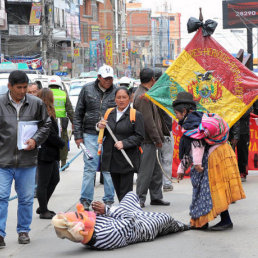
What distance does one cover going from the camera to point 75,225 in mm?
6414

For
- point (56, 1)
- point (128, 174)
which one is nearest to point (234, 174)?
point (128, 174)

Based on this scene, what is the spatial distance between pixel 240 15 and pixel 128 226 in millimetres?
67535

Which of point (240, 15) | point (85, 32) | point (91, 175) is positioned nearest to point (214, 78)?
point (91, 175)

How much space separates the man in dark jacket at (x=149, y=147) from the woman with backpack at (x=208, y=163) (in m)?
1.89

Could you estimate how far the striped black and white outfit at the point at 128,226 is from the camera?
671 cm

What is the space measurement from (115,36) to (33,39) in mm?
57373

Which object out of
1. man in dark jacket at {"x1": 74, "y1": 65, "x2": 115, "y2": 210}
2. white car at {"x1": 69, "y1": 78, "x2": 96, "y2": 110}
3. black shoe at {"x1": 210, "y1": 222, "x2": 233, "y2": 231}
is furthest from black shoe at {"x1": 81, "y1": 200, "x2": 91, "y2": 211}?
white car at {"x1": 69, "y1": 78, "x2": 96, "y2": 110}

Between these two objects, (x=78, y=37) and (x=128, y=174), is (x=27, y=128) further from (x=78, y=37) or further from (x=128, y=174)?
(x=78, y=37)

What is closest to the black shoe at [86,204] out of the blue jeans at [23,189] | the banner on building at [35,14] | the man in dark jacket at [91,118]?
the man in dark jacket at [91,118]

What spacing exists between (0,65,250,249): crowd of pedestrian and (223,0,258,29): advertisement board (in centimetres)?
6331

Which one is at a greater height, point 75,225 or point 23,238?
point 75,225

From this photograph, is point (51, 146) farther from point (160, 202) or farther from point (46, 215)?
point (160, 202)

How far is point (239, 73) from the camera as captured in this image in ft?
35.8

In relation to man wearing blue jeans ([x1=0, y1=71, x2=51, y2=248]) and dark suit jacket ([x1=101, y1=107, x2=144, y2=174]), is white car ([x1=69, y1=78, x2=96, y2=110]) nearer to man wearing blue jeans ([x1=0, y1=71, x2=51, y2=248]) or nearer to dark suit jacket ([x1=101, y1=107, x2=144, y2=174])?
dark suit jacket ([x1=101, y1=107, x2=144, y2=174])
